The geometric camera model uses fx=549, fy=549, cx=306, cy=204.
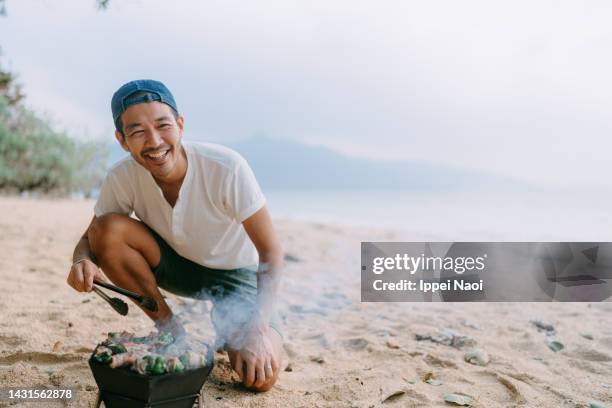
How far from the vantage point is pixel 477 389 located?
7.39 feet

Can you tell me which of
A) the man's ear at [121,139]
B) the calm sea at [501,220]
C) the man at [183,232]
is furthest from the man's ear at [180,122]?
the calm sea at [501,220]

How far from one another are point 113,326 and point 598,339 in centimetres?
258

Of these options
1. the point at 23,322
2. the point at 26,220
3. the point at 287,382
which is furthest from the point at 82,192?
the point at 287,382

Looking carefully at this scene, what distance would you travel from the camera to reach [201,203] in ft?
7.50

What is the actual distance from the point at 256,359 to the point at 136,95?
108 cm

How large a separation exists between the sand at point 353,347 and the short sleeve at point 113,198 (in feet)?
2.02

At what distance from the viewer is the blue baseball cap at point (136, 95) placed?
2035 millimetres

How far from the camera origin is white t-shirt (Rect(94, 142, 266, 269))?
87.4 inches

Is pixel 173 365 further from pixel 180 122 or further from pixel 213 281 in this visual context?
pixel 180 122

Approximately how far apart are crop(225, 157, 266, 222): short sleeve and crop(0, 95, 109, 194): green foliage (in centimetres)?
888

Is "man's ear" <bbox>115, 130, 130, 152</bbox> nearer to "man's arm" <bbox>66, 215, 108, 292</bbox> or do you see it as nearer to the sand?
"man's arm" <bbox>66, 215, 108, 292</bbox>

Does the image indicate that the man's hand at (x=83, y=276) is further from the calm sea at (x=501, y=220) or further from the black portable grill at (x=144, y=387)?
the calm sea at (x=501, y=220)

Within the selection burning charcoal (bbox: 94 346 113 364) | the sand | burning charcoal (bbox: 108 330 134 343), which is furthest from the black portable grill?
the sand

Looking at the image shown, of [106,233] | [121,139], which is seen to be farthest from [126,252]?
[121,139]
